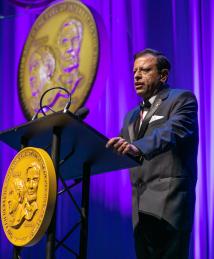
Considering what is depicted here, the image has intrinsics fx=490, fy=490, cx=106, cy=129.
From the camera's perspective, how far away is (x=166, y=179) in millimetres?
1937

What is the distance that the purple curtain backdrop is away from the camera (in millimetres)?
2787

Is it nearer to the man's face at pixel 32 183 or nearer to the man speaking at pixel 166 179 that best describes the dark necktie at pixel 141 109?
the man speaking at pixel 166 179

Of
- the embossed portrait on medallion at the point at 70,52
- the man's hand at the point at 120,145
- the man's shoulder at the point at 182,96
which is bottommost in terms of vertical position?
the man's hand at the point at 120,145

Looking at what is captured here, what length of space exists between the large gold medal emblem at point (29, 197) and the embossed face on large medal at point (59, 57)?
1854mm

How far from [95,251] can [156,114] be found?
154 cm

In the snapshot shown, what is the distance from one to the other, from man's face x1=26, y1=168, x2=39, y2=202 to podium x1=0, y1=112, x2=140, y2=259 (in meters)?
0.08

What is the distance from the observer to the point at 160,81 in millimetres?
2268

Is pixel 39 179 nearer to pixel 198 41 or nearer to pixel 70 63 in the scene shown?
pixel 198 41

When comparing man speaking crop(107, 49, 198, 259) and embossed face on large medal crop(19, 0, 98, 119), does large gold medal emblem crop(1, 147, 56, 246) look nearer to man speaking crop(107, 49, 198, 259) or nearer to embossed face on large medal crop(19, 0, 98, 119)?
man speaking crop(107, 49, 198, 259)

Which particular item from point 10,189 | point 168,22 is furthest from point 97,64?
point 10,189

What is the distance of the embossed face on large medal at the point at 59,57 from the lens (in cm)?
371

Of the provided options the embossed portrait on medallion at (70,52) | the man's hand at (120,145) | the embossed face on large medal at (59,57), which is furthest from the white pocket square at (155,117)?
the embossed portrait on medallion at (70,52)

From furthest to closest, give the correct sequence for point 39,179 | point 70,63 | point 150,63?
point 70,63, point 150,63, point 39,179

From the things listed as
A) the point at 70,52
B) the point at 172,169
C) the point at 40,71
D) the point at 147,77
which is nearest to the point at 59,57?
the point at 70,52
